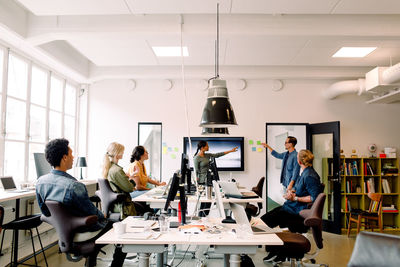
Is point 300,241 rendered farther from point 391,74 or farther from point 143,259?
point 391,74

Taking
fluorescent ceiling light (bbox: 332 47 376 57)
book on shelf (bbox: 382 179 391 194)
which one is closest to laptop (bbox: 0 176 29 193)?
fluorescent ceiling light (bbox: 332 47 376 57)

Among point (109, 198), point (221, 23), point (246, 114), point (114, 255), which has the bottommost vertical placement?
point (114, 255)

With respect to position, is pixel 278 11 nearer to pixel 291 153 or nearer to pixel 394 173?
pixel 291 153

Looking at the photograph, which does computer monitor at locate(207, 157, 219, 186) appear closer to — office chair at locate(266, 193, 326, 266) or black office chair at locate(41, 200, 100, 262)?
office chair at locate(266, 193, 326, 266)

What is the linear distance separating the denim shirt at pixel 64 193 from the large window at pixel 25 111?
7.05 feet

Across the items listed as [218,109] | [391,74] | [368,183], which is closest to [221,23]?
[218,109]

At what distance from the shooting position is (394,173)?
20.9 feet

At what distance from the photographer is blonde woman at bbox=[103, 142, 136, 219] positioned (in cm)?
397

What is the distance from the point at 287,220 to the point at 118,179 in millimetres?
2224

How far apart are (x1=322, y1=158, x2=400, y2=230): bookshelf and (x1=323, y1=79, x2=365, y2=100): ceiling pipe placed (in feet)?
4.49

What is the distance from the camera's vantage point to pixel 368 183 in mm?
6332

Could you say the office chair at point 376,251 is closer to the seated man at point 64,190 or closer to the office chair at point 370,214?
the seated man at point 64,190

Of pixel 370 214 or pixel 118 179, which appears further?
pixel 370 214

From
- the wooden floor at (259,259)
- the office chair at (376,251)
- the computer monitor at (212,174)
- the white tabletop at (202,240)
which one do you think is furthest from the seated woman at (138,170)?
the office chair at (376,251)
